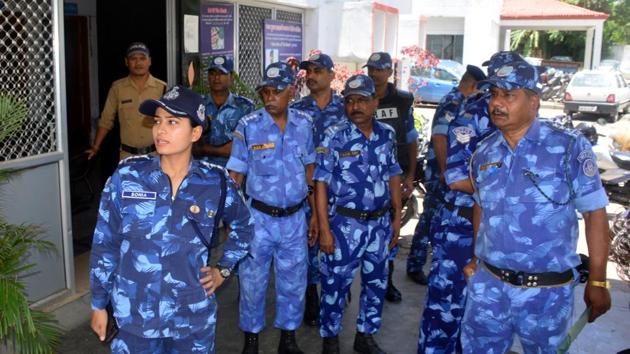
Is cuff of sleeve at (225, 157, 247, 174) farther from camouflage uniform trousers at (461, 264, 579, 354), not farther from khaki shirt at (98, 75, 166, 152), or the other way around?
khaki shirt at (98, 75, 166, 152)

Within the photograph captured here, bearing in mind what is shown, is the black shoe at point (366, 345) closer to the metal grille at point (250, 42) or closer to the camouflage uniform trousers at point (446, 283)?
the camouflage uniform trousers at point (446, 283)

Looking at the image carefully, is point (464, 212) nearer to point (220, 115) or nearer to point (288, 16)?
point (220, 115)

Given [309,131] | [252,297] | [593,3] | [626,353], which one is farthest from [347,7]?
[593,3]

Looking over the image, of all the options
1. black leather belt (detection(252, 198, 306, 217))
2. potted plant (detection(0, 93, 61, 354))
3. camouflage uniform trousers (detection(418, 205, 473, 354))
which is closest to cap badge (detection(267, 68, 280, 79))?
black leather belt (detection(252, 198, 306, 217))

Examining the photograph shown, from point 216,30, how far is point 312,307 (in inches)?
133

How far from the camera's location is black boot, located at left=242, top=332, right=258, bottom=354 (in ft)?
13.0

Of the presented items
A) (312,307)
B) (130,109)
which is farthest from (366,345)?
(130,109)

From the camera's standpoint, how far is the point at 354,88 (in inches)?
152

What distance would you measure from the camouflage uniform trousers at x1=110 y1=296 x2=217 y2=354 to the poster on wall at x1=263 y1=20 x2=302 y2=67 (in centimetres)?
554

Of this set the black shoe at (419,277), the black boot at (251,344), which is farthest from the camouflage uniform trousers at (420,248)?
the black boot at (251,344)

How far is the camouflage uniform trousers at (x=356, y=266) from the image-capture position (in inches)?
154

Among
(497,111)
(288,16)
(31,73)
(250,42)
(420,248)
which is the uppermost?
(288,16)

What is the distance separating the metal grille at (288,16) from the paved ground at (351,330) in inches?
165

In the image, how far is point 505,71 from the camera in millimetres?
2762
